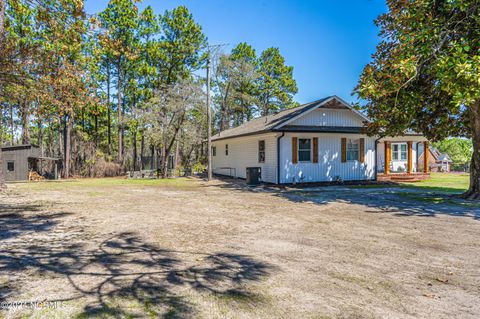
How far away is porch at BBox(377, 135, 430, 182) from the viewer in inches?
722

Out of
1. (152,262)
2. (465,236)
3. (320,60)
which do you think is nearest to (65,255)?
(152,262)

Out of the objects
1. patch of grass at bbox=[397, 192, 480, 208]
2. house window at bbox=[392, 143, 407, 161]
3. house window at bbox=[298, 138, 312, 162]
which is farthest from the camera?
house window at bbox=[392, 143, 407, 161]

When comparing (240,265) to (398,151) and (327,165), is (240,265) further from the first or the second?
(398,151)

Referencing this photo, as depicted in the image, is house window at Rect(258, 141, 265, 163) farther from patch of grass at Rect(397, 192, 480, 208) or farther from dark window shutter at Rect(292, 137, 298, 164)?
patch of grass at Rect(397, 192, 480, 208)

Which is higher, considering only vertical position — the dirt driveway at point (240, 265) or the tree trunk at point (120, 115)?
the tree trunk at point (120, 115)

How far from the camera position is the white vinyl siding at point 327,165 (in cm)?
1526

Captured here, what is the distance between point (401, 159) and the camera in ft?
69.9

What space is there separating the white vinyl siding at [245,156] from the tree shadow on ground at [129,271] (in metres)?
11.1

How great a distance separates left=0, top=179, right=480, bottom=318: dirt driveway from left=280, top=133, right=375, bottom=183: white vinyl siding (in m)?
7.37

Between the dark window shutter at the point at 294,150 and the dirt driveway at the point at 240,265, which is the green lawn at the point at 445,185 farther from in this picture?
the dirt driveway at the point at 240,265

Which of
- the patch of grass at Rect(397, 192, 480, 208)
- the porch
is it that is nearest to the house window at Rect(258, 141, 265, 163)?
the porch

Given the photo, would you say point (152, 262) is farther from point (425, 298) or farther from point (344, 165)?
point (344, 165)

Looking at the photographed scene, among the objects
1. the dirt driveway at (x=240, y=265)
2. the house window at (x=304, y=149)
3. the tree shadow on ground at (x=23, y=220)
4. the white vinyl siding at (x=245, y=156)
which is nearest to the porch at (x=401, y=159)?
the house window at (x=304, y=149)

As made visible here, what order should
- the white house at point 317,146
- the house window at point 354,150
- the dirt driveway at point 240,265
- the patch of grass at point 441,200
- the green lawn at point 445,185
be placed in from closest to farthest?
1. the dirt driveway at point 240,265
2. the patch of grass at point 441,200
3. the green lawn at point 445,185
4. the white house at point 317,146
5. the house window at point 354,150
